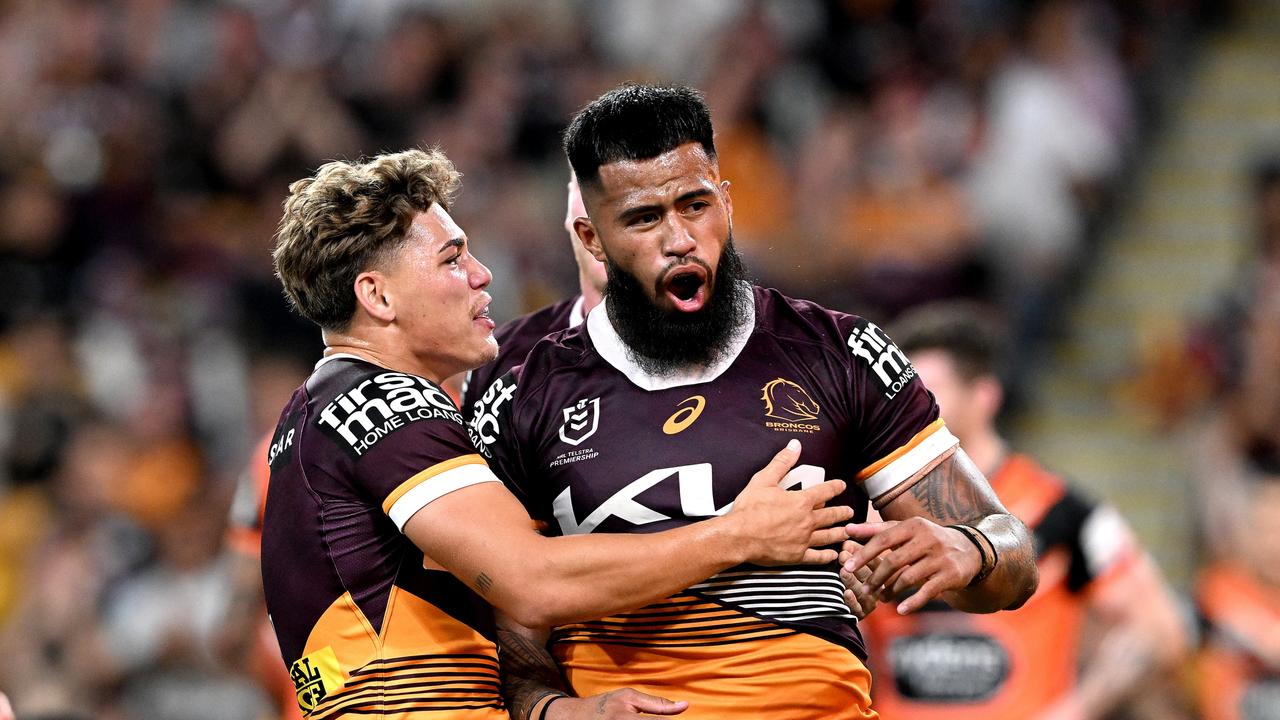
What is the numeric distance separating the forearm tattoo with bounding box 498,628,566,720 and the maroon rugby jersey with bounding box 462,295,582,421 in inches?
32.4

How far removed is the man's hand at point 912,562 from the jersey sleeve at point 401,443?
91 cm

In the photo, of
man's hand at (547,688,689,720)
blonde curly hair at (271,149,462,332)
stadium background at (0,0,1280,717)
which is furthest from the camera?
stadium background at (0,0,1280,717)

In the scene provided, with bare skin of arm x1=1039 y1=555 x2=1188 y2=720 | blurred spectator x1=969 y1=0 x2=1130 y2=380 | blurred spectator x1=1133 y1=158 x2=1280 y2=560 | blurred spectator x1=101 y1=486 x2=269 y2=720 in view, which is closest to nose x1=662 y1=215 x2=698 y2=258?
bare skin of arm x1=1039 y1=555 x2=1188 y2=720

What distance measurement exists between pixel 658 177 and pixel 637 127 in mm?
145

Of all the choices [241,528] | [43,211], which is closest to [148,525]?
[43,211]

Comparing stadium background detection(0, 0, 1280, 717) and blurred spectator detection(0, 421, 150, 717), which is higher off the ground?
stadium background detection(0, 0, 1280, 717)

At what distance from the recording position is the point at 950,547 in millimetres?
3887

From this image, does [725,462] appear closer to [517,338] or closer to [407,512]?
[407,512]

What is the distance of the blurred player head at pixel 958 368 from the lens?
6840mm

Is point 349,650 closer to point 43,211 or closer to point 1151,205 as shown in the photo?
point 43,211

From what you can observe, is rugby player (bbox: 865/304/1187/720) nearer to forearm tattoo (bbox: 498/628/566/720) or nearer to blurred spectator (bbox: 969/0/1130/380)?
forearm tattoo (bbox: 498/628/566/720)

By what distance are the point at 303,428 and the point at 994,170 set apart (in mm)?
7899

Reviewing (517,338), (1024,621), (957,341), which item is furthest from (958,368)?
(517,338)

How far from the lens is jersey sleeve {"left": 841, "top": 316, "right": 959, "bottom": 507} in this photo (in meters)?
4.12
